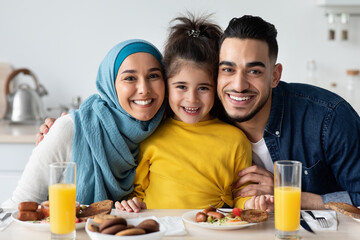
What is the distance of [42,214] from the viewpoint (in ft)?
4.43

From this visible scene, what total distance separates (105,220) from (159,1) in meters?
2.33

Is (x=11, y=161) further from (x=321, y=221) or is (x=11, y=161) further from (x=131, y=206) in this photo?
(x=321, y=221)

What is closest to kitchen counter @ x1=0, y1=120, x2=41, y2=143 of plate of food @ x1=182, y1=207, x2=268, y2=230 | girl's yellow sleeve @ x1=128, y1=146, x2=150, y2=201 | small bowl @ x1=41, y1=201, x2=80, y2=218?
girl's yellow sleeve @ x1=128, y1=146, x2=150, y2=201

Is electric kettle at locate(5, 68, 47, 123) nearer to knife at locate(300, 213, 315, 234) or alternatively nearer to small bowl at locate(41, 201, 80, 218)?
small bowl at locate(41, 201, 80, 218)

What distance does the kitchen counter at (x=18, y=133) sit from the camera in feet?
8.91

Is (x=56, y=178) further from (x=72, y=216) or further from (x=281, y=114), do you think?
(x=281, y=114)

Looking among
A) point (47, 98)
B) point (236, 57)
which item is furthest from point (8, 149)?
point (236, 57)

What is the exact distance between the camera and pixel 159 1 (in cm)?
326

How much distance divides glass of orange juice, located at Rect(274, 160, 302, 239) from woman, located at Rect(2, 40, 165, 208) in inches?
26.6

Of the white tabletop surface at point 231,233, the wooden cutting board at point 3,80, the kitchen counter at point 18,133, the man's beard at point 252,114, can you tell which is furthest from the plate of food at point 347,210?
the wooden cutting board at point 3,80

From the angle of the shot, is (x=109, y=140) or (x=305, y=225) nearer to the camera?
(x=305, y=225)

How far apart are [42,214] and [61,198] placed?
0.21 m

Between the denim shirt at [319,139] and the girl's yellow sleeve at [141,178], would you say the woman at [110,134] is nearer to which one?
the girl's yellow sleeve at [141,178]

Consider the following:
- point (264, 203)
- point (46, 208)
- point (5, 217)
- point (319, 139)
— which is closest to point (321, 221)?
point (264, 203)
